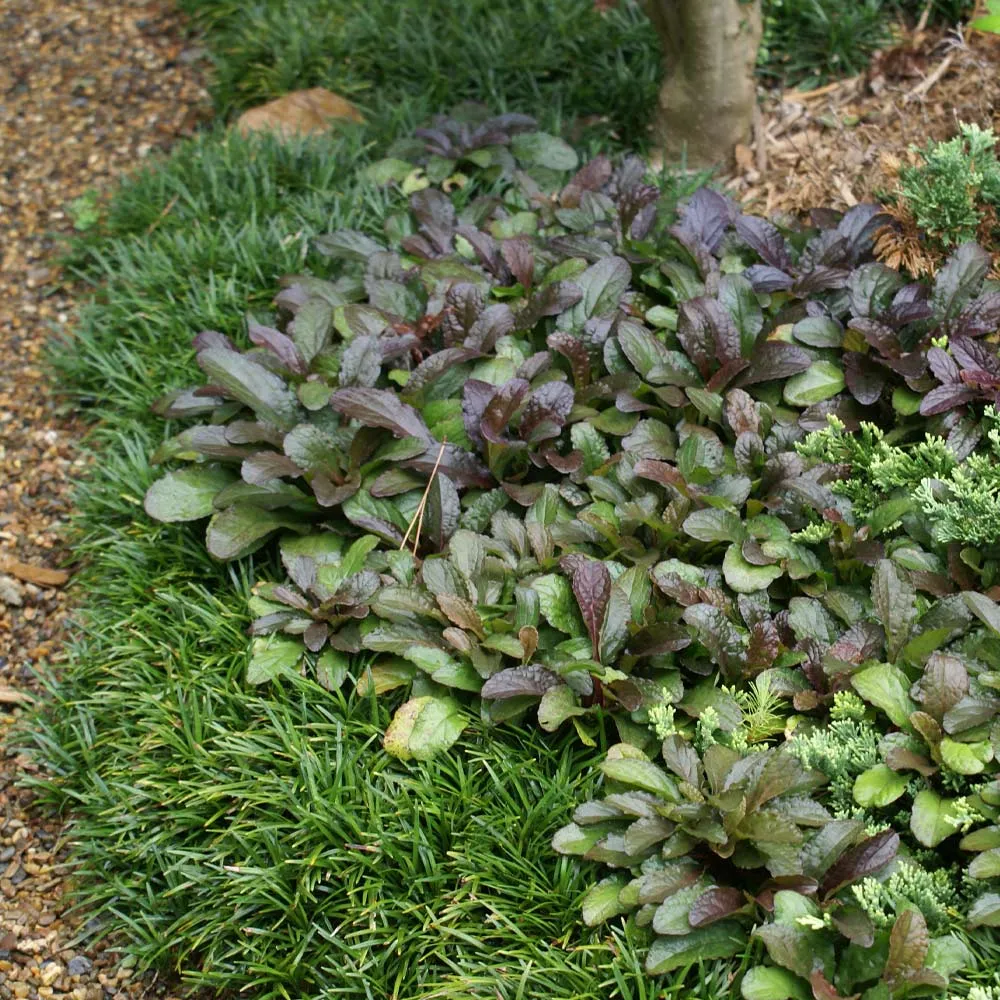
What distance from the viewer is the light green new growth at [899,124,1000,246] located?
10.6 feet

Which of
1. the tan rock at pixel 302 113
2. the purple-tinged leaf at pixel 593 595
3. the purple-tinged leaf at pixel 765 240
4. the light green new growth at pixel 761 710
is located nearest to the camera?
the light green new growth at pixel 761 710

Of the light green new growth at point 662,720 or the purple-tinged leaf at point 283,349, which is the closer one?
the light green new growth at point 662,720

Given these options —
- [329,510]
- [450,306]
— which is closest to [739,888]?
[329,510]

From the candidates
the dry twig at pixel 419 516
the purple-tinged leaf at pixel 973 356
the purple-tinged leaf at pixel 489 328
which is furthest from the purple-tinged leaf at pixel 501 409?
the purple-tinged leaf at pixel 973 356

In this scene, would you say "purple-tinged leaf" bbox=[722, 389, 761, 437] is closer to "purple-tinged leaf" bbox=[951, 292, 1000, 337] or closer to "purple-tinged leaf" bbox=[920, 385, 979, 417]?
"purple-tinged leaf" bbox=[920, 385, 979, 417]

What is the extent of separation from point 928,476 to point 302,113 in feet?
10.3

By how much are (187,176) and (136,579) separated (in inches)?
74.5

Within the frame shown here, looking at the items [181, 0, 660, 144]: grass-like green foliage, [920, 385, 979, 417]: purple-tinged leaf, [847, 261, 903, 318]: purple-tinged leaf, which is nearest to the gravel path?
[181, 0, 660, 144]: grass-like green foliage

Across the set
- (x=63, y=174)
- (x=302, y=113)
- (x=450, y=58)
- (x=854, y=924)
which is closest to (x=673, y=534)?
(x=854, y=924)

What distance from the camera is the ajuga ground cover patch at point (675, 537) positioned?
88.0 inches

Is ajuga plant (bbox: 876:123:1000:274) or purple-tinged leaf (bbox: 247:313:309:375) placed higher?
ajuga plant (bbox: 876:123:1000:274)

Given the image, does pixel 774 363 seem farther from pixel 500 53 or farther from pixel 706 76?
pixel 500 53

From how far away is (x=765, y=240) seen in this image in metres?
3.41

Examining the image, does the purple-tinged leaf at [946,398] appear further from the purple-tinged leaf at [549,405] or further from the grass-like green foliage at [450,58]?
the grass-like green foliage at [450,58]
